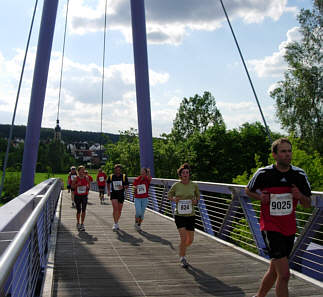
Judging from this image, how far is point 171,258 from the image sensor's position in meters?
6.41

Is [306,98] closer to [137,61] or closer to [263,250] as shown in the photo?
[137,61]

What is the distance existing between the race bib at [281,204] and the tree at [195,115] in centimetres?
5845

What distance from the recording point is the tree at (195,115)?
62.8m

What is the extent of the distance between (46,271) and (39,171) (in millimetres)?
120508

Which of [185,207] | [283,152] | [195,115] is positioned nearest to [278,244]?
[283,152]

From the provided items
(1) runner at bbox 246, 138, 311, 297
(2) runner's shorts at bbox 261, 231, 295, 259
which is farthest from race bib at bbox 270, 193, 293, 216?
(2) runner's shorts at bbox 261, 231, 295, 259

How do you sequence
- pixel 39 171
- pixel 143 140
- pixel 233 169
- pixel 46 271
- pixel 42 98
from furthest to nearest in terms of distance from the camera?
pixel 39 171
pixel 233 169
pixel 42 98
pixel 143 140
pixel 46 271

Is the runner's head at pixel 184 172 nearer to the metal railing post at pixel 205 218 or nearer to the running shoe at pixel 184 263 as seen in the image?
the running shoe at pixel 184 263

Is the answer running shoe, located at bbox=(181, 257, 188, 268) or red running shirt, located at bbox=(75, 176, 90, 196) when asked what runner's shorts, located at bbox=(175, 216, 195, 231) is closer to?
running shoe, located at bbox=(181, 257, 188, 268)

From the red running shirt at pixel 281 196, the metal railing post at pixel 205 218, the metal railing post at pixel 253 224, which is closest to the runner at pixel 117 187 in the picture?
the metal railing post at pixel 205 218

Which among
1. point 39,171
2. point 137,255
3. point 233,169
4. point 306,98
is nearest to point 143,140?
point 137,255

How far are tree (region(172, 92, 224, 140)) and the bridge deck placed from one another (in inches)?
2131

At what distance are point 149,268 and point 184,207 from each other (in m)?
0.91

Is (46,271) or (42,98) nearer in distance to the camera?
(46,271)
